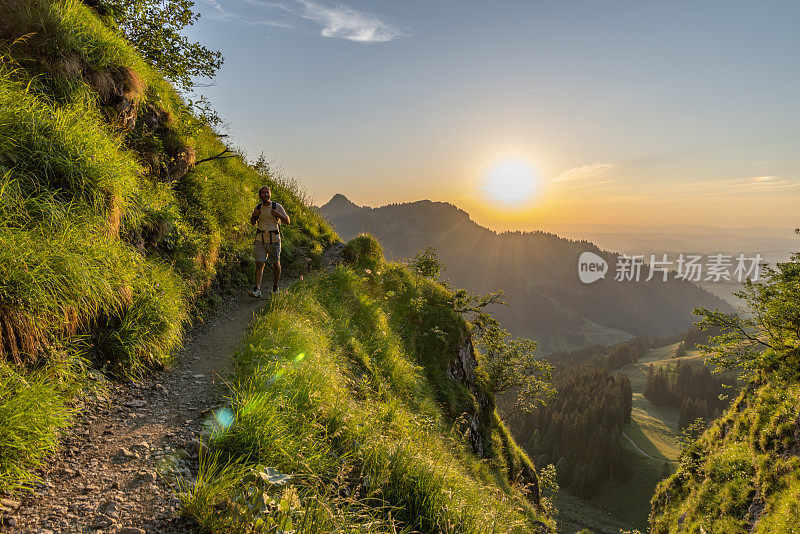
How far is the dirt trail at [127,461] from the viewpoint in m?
2.78

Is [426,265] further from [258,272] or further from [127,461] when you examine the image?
[127,461]

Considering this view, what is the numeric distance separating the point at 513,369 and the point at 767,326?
15622 mm

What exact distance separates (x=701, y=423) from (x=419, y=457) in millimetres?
33050

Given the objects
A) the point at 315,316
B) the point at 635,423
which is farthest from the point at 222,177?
the point at 635,423

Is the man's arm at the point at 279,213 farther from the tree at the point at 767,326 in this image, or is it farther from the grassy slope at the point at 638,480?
the grassy slope at the point at 638,480

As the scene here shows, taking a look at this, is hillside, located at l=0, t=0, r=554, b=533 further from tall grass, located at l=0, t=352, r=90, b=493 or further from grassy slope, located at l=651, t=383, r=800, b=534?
grassy slope, located at l=651, t=383, r=800, b=534

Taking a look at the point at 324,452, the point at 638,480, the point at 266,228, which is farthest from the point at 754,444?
the point at 638,480

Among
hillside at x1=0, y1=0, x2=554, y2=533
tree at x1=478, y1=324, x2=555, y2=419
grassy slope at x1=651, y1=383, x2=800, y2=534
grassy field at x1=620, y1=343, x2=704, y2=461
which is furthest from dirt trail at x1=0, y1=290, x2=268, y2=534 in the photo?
grassy field at x1=620, y1=343, x2=704, y2=461

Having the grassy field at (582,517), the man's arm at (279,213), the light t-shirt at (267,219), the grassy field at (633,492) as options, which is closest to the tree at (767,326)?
the man's arm at (279,213)

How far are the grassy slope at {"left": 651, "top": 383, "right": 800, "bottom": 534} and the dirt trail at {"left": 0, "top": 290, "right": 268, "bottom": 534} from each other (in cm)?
1859

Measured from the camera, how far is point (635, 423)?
480 ft

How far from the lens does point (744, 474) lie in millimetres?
17359

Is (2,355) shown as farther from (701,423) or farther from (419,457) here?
(701,423)

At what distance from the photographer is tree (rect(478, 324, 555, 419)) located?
24442 millimetres
